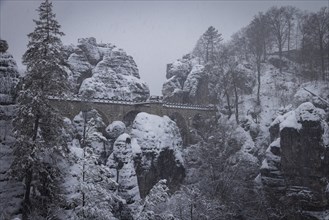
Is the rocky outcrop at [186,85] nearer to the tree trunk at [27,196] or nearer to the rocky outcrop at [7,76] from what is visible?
the rocky outcrop at [7,76]

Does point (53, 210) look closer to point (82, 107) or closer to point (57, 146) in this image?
point (57, 146)

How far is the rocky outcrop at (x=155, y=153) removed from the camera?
3072 centimetres

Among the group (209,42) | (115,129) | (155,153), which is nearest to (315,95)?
(155,153)

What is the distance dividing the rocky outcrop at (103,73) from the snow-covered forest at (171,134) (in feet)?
0.71

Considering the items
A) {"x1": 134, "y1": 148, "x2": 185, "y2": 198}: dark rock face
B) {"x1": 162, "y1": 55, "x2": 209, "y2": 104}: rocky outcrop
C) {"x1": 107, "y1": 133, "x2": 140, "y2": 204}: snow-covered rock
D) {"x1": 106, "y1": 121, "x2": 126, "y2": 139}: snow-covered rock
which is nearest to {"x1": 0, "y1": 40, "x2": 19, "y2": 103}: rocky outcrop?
{"x1": 107, "y1": 133, "x2": 140, "y2": 204}: snow-covered rock

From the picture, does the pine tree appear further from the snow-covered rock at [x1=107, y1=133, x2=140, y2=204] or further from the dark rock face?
the snow-covered rock at [x1=107, y1=133, x2=140, y2=204]

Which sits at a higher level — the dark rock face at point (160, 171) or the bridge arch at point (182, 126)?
the bridge arch at point (182, 126)

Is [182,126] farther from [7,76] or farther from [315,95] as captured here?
[7,76]

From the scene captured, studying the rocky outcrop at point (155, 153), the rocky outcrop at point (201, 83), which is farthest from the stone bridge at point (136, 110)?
the rocky outcrop at point (201, 83)

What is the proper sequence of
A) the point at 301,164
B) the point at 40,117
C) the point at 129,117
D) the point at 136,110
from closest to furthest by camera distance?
the point at 40,117, the point at 301,164, the point at 136,110, the point at 129,117

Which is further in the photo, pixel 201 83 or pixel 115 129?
pixel 201 83

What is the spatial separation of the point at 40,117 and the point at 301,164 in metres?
23.8

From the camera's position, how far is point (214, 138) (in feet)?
90.7

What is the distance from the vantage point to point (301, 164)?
27.1 m
